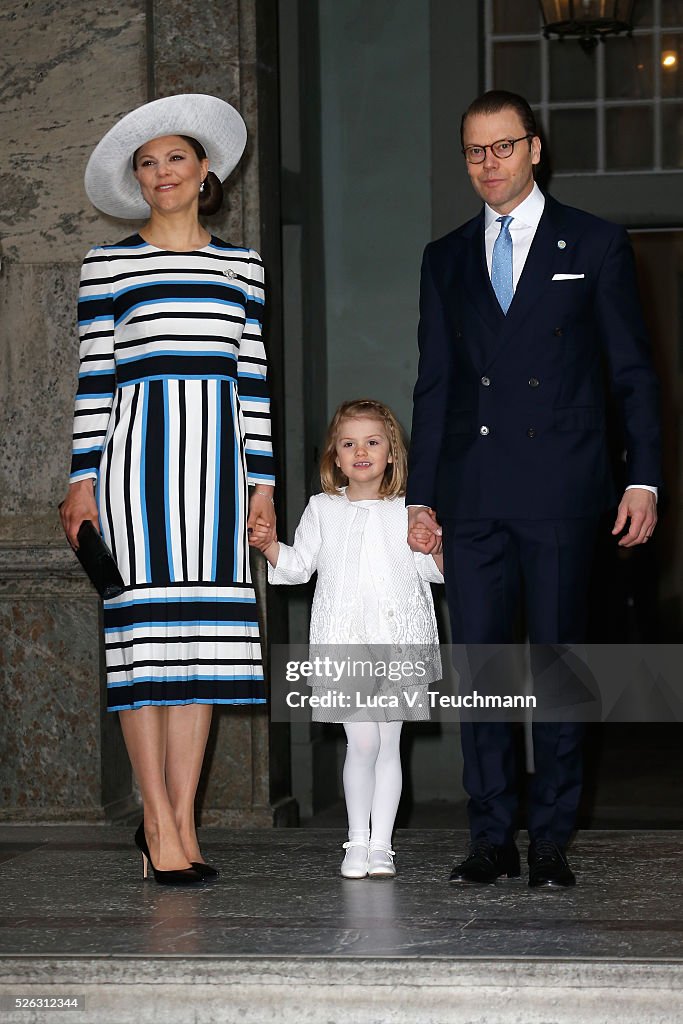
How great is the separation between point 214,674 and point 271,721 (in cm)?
169

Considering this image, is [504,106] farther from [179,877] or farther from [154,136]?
[179,877]

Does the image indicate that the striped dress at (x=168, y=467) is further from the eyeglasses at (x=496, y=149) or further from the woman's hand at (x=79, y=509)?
the eyeglasses at (x=496, y=149)

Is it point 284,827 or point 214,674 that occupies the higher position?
point 214,674

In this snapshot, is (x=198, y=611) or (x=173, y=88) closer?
(x=198, y=611)

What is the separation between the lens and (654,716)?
279 inches

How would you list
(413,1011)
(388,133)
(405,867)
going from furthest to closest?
1. (388,133)
2. (405,867)
3. (413,1011)

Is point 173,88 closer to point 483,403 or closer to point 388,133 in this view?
point 388,133

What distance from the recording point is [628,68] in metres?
6.58

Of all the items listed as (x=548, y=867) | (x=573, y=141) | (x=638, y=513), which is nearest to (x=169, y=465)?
(x=638, y=513)

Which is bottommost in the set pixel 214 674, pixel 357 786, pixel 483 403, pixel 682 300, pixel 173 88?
pixel 357 786

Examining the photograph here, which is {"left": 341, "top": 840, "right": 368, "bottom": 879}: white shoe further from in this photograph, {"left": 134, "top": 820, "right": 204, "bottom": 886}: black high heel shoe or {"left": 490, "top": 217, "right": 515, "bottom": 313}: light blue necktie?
{"left": 490, "top": 217, "right": 515, "bottom": 313}: light blue necktie

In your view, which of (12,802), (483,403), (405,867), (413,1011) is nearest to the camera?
(413,1011)

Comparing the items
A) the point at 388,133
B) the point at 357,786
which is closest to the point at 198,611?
the point at 357,786

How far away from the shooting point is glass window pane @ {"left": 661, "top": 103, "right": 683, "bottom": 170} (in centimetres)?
653
